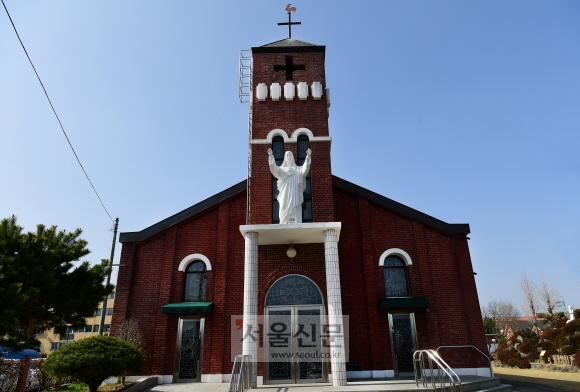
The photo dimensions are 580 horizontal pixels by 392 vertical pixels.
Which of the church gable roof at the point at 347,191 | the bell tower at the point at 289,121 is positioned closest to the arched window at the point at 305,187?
the bell tower at the point at 289,121

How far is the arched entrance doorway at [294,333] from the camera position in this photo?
11.8 metres

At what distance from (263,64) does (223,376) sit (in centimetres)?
1106

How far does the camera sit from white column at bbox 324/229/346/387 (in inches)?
417

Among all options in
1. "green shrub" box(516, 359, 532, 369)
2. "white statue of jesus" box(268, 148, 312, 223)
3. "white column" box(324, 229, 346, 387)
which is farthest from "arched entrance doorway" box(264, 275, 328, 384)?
"green shrub" box(516, 359, 532, 369)

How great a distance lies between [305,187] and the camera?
1310 centimetres

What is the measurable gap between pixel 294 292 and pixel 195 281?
3.76 meters

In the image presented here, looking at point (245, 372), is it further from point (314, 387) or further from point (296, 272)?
point (296, 272)

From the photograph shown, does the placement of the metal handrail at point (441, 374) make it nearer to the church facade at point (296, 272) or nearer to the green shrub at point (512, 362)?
the church facade at point (296, 272)

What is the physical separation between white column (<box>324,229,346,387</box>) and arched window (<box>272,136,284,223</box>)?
7.08ft

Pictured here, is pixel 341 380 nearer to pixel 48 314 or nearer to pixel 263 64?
pixel 48 314

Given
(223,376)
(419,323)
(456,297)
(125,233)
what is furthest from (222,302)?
(456,297)

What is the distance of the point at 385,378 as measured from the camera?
12.4m

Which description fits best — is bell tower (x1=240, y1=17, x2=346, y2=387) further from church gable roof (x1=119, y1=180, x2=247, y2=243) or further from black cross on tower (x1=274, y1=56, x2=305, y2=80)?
church gable roof (x1=119, y1=180, x2=247, y2=243)

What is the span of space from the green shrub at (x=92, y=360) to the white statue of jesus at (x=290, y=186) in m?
5.62
